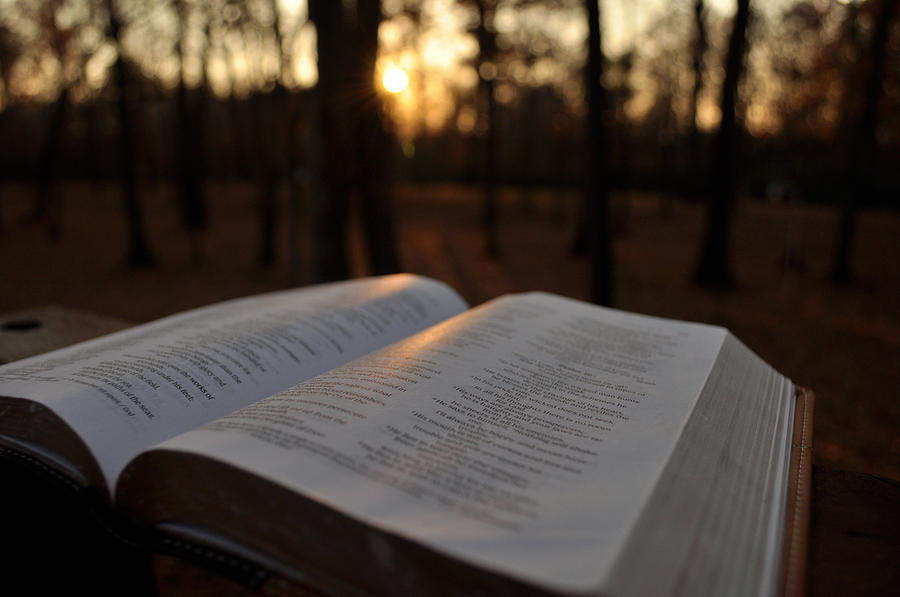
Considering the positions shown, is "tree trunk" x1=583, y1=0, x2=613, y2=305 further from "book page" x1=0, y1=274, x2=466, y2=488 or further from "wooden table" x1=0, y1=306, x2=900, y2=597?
"wooden table" x1=0, y1=306, x2=900, y2=597

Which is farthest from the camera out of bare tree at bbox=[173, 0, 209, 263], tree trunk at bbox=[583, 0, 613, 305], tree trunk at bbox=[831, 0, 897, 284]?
bare tree at bbox=[173, 0, 209, 263]

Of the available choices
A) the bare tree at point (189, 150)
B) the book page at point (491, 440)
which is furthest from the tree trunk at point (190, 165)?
the book page at point (491, 440)

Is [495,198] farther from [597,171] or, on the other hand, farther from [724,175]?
[597,171]

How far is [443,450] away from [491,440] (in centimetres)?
6

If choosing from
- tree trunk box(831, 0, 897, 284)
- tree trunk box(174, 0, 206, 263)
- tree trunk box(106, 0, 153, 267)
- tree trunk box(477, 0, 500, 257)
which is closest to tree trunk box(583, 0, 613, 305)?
tree trunk box(831, 0, 897, 284)

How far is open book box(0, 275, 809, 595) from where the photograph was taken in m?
0.51

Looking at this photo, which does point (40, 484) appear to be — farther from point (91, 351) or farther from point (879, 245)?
point (879, 245)

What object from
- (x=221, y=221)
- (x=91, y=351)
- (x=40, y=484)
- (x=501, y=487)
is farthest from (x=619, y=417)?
(x=221, y=221)

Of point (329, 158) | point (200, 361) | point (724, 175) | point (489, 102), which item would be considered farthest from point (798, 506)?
point (489, 102)

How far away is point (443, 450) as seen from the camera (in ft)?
2.13

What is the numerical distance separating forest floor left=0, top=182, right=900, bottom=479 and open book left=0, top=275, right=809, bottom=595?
1.71 ft

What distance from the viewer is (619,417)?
2.43 ft

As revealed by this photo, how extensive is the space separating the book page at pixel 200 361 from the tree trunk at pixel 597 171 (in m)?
4.37

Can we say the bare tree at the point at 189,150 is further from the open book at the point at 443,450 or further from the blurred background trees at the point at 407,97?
the open book at the point at 443,450
